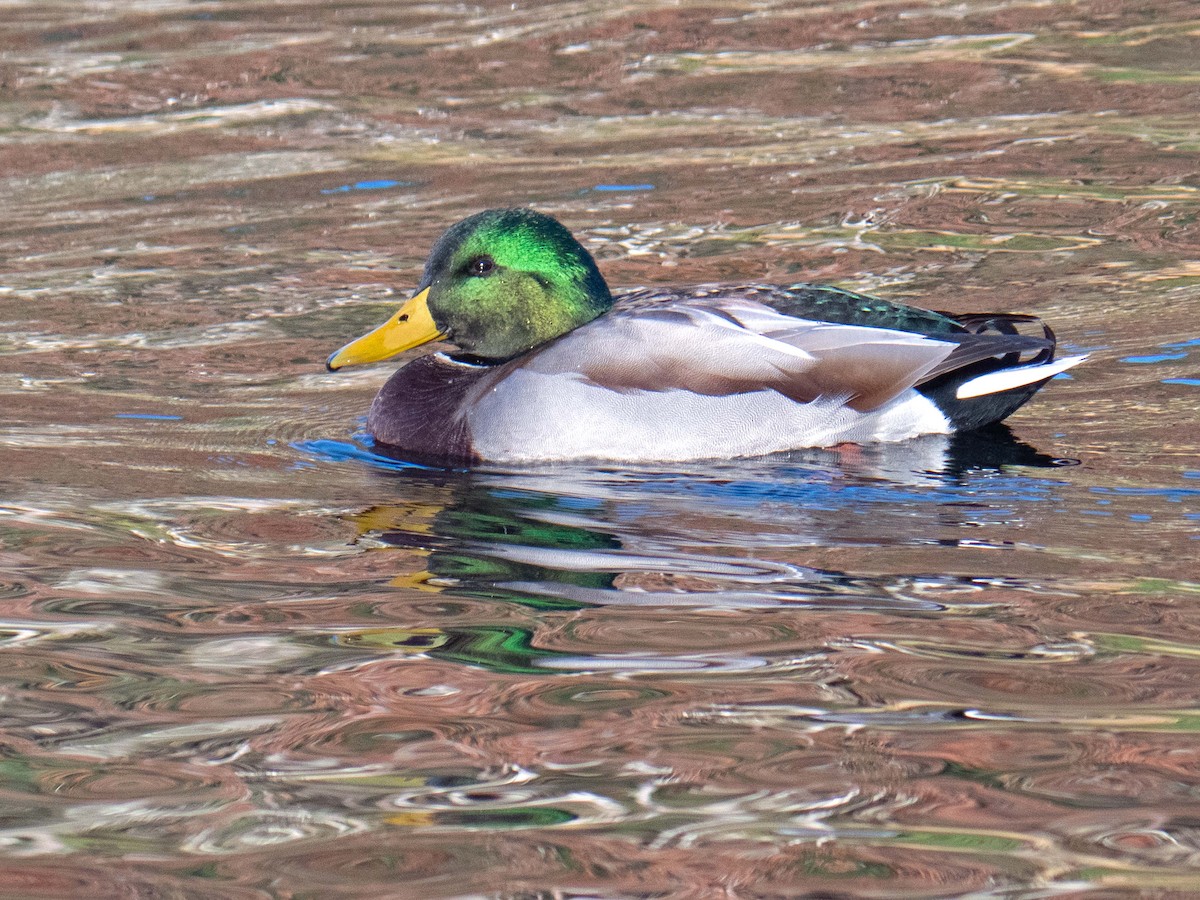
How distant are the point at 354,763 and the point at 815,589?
140cm

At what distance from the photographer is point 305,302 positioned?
27.1 ft

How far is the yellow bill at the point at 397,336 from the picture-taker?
6.27 metres

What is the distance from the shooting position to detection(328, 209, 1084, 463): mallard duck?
5832mm

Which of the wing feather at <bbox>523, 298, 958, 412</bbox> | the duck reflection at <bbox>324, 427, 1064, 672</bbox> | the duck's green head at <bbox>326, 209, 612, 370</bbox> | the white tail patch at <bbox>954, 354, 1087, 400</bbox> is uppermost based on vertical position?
the duck's green head at <bbox>326, 209, 612, 370</bbox>

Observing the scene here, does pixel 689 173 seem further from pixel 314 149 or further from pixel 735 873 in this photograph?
pixel 735 873

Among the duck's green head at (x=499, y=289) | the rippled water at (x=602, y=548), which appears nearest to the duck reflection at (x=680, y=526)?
the rippled water at (x=602, y=548)

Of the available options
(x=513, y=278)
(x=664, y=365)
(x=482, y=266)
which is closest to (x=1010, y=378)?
(x=664, y=365)

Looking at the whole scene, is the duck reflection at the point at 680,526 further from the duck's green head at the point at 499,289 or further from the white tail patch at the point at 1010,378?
the duck's green head at the point at 499,289

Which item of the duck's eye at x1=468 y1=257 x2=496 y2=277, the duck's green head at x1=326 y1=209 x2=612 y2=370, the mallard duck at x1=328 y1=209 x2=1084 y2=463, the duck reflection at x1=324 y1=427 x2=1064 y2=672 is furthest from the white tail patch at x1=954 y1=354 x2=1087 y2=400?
the duck's eye at x1=468 y1=257 x2=496 y2=277

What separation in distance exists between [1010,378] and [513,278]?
66.8 inches

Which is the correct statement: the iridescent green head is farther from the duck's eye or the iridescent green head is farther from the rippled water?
the rippled water

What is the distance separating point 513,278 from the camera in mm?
6289

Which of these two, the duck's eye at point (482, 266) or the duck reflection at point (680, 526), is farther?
the duck's eye at point (482, 266)

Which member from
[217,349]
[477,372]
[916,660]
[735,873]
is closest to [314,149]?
[217,349]
